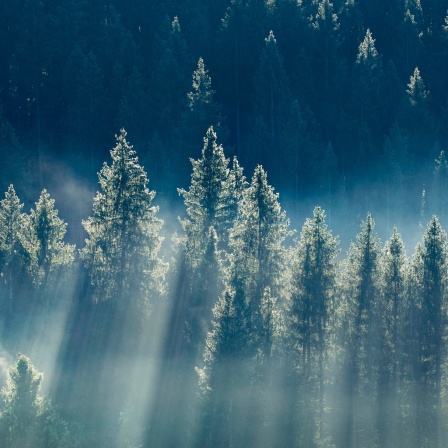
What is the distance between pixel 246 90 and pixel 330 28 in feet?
39.6

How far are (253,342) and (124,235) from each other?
1117cm

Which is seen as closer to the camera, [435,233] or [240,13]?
[435,233]

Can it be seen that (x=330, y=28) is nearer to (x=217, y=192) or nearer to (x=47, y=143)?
(x=47, y=143)

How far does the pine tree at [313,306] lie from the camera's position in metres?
46.6

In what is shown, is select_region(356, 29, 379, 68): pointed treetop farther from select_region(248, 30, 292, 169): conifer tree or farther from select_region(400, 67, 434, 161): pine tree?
select_region(248, 30, 292, 169): conifer tree

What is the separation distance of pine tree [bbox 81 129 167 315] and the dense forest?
3.5 inches

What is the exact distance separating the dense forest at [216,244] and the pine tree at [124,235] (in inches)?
3.5

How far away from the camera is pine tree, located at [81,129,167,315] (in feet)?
172

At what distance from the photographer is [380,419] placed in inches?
1818

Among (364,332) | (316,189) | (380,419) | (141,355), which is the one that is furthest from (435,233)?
(316,189)

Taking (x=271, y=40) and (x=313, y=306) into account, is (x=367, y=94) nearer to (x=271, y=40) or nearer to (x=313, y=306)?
(x=271, y=40)

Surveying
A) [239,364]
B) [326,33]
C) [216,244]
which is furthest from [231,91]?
[239,364]

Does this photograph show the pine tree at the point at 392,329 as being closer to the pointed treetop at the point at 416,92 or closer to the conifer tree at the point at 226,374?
the conifer tree at the point at 226,374

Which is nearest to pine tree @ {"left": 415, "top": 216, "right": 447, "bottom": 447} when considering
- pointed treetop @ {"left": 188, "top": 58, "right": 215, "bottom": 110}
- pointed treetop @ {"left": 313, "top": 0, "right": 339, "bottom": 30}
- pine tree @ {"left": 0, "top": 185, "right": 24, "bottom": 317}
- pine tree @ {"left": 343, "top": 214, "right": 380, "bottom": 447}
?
pine tree @ {"left": 343, "top": 214, "right": 380, "bottom": 447}
